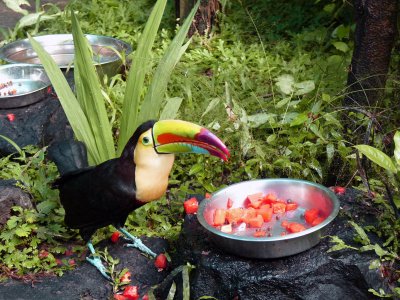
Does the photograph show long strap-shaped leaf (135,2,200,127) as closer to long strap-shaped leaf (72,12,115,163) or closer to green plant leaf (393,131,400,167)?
long strap-shaped leaf (72,12,115,163)

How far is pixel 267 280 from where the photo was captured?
3506mm

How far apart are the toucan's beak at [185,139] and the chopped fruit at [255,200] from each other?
18.3 inches

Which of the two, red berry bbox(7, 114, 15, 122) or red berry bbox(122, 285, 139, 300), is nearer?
red berry bbox(122, 285, 139, 300)

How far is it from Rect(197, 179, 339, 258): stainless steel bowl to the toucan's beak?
34cm

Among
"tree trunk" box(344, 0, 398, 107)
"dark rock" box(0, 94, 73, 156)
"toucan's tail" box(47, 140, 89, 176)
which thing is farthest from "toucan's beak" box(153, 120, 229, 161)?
"dark rock" box(0, 94, 73, 156)

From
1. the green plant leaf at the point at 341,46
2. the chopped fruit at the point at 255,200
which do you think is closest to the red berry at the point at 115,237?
the chopped fruit at the point at 255,200

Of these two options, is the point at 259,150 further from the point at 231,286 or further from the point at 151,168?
the point at 231,286

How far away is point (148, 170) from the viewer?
389cm

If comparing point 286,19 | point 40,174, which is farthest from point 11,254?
point 286,19

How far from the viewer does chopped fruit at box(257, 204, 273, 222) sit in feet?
13.0

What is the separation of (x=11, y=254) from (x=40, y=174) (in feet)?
2.32

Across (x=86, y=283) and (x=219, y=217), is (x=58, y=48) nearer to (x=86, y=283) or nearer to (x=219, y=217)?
(x=86, y=283)

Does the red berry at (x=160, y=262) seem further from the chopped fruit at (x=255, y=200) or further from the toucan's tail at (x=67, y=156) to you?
the toucan's tail at (x=67, y=156)

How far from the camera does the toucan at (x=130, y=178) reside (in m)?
3.73
